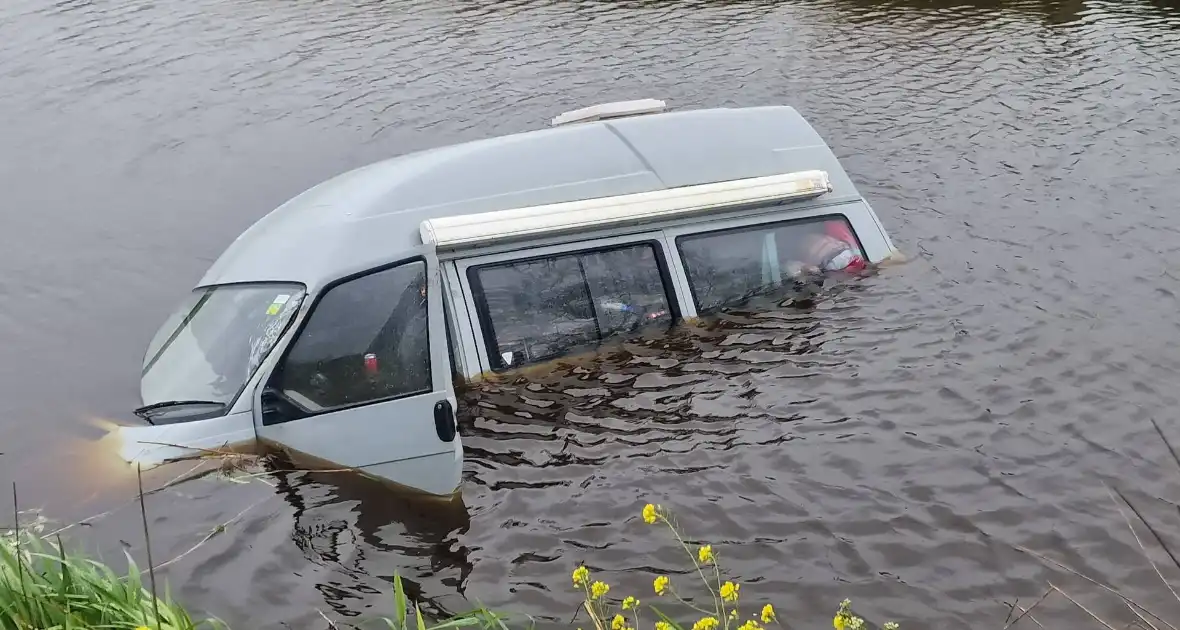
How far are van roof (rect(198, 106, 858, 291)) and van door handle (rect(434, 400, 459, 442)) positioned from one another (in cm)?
96

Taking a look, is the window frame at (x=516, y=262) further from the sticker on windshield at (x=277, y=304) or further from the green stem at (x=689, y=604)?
the green stem at (x=689, y=604)

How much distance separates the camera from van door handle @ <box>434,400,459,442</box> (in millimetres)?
6023

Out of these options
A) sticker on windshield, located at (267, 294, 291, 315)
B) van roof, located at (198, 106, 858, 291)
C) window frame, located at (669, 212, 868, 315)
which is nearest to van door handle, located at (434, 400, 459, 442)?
van roof, located at (198, 106, 858, 291)

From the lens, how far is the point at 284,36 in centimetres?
1895

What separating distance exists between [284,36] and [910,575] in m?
16.1

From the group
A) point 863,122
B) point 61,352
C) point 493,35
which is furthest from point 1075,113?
point 61,352

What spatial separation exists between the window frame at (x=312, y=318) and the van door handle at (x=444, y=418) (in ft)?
0.50

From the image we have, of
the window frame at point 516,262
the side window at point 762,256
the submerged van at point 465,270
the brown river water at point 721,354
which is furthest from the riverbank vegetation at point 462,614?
the side window at point 762,256

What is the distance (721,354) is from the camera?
838cm

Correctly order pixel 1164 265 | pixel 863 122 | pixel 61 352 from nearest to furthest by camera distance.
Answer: pixel 61 352 < pixel 1164 265 < pixel 863 122

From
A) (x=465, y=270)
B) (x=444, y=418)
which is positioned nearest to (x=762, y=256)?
(x=465, y=270)

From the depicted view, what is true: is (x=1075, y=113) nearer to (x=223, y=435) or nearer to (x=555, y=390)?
(x=555, y=390)

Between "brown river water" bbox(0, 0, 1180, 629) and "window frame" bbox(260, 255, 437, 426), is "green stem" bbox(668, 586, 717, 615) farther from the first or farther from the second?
"window frame" bbox(260, 255, 437, 426)

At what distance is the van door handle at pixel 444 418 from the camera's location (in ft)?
19.8
